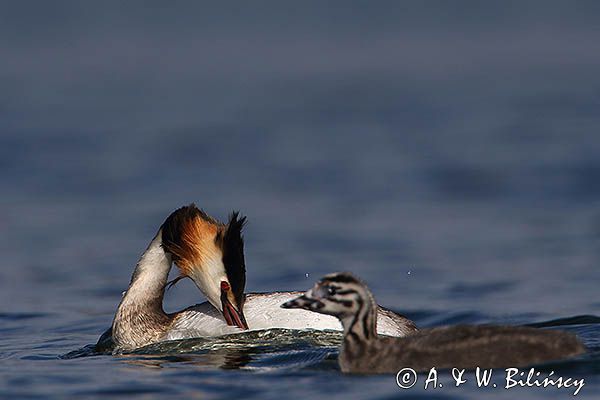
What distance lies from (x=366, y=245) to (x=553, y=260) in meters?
2.35

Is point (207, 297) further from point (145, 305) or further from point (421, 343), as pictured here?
point (421, 343)

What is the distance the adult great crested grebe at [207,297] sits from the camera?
1221cm

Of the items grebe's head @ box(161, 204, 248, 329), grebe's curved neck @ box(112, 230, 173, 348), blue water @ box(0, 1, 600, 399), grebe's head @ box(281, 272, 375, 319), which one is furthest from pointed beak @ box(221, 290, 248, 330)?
grebe's head @ box(281, 272, 375, 319)

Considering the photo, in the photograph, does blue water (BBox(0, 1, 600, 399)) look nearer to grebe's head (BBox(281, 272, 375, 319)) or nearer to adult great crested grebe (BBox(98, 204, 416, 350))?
adult great crested grebe (BBox(98, 204, 416, 350))

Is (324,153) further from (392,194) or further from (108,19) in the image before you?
(108,19)

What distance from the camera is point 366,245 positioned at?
17984mm

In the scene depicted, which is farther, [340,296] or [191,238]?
[191,238]

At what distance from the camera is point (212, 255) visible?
1251cm

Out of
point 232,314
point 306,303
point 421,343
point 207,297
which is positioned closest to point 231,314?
point 232,314

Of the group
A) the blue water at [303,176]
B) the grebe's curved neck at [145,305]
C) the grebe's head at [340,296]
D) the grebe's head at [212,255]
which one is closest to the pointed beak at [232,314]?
the grebe's head at [212,255]

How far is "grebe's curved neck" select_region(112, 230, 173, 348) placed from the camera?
12.6 metres

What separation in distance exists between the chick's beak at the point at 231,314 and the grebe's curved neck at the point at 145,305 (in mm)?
577

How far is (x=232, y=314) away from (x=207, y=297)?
42cm

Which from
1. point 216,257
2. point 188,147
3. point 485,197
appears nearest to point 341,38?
point 188,147
